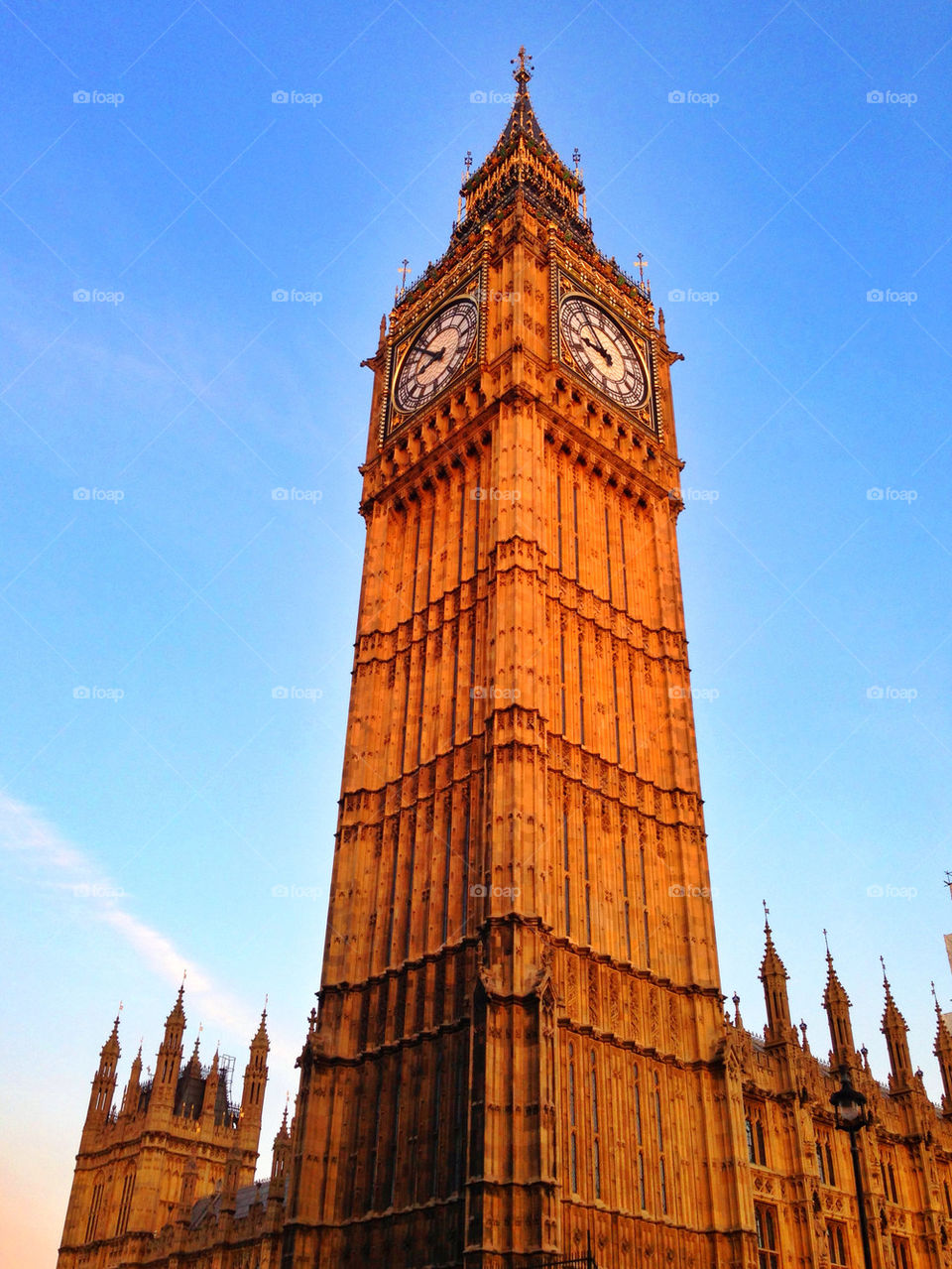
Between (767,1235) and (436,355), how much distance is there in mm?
37386

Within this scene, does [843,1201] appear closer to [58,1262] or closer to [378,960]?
[378,960]

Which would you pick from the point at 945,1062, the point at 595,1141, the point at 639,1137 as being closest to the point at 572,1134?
the point at 595,1141

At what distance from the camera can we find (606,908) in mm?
38031

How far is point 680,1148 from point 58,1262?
43.0m

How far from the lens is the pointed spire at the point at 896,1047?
48.3 metres

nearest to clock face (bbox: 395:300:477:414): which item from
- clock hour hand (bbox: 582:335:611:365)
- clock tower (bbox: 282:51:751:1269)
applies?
clock tower (bbox: 282:51:751:1269)

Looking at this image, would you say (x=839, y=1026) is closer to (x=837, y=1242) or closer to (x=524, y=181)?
(x=837, y=1242)

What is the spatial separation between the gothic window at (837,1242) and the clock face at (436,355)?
118ft

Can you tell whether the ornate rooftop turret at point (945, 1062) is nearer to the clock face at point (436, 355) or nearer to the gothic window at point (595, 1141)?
the gothic window at point (595, 1141)

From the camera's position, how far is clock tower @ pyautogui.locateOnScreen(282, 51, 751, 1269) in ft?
108

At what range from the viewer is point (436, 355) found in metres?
53.2

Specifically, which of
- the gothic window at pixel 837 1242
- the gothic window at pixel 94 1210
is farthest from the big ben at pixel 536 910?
the gothic window at pixel 94 1210

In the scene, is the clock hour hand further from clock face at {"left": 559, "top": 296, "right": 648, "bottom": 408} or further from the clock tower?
the clock tower

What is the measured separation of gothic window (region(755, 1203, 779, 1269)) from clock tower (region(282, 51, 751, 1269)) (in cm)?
308
